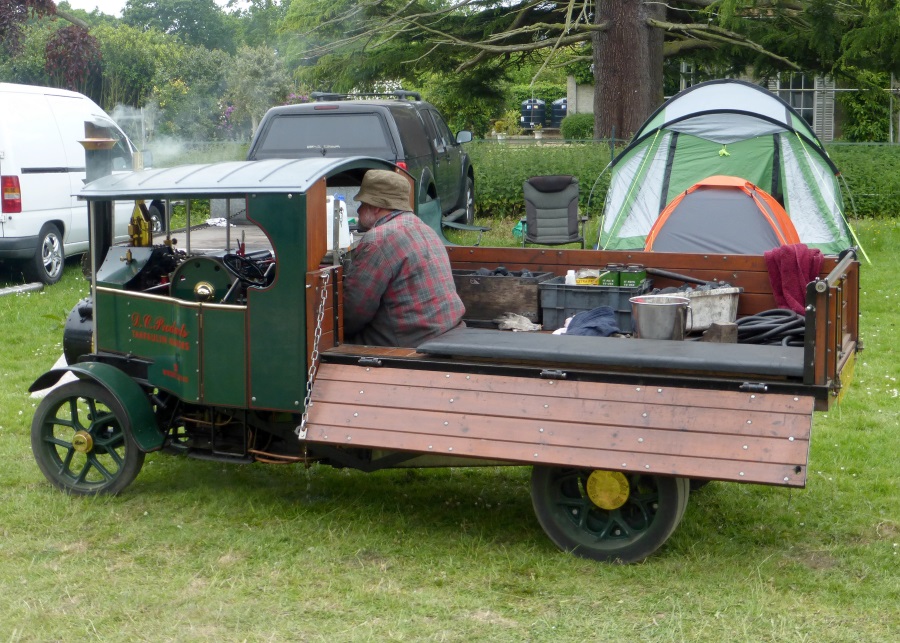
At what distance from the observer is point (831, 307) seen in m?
4.69

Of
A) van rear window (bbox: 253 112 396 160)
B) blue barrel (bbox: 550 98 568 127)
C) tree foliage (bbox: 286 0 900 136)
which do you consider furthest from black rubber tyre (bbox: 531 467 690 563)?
blue barrel (bbox: 550 98 568 127)

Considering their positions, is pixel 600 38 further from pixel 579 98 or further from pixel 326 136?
pixel 579 98

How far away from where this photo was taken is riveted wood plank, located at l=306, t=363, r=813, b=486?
439 centimetres

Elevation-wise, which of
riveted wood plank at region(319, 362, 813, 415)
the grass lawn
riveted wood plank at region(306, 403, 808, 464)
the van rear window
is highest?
the van rear window

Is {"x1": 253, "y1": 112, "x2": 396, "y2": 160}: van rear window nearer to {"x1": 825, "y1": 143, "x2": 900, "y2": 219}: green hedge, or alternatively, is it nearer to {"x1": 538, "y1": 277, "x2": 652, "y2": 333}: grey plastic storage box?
{"x1": 538, "y1": 277, "x2": 652, "y2": 333}: grey plastic storage box

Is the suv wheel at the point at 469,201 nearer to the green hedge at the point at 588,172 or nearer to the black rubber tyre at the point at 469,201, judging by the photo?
the black rubber tyre at the point at 469,201

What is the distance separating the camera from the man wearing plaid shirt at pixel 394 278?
17.8 feet

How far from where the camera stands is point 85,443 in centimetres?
570

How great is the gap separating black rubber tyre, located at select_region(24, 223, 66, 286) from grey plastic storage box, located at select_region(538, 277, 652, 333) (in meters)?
7.32

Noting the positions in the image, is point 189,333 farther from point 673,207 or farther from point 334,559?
point 673,207

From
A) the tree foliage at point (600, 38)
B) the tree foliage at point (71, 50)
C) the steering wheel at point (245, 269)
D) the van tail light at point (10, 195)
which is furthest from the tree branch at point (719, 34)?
the tree foliage at point (71, 50)

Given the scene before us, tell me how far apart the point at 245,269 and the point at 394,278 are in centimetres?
84

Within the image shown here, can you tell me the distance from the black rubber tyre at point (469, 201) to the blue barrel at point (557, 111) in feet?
79.7

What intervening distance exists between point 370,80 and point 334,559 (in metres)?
13.6
